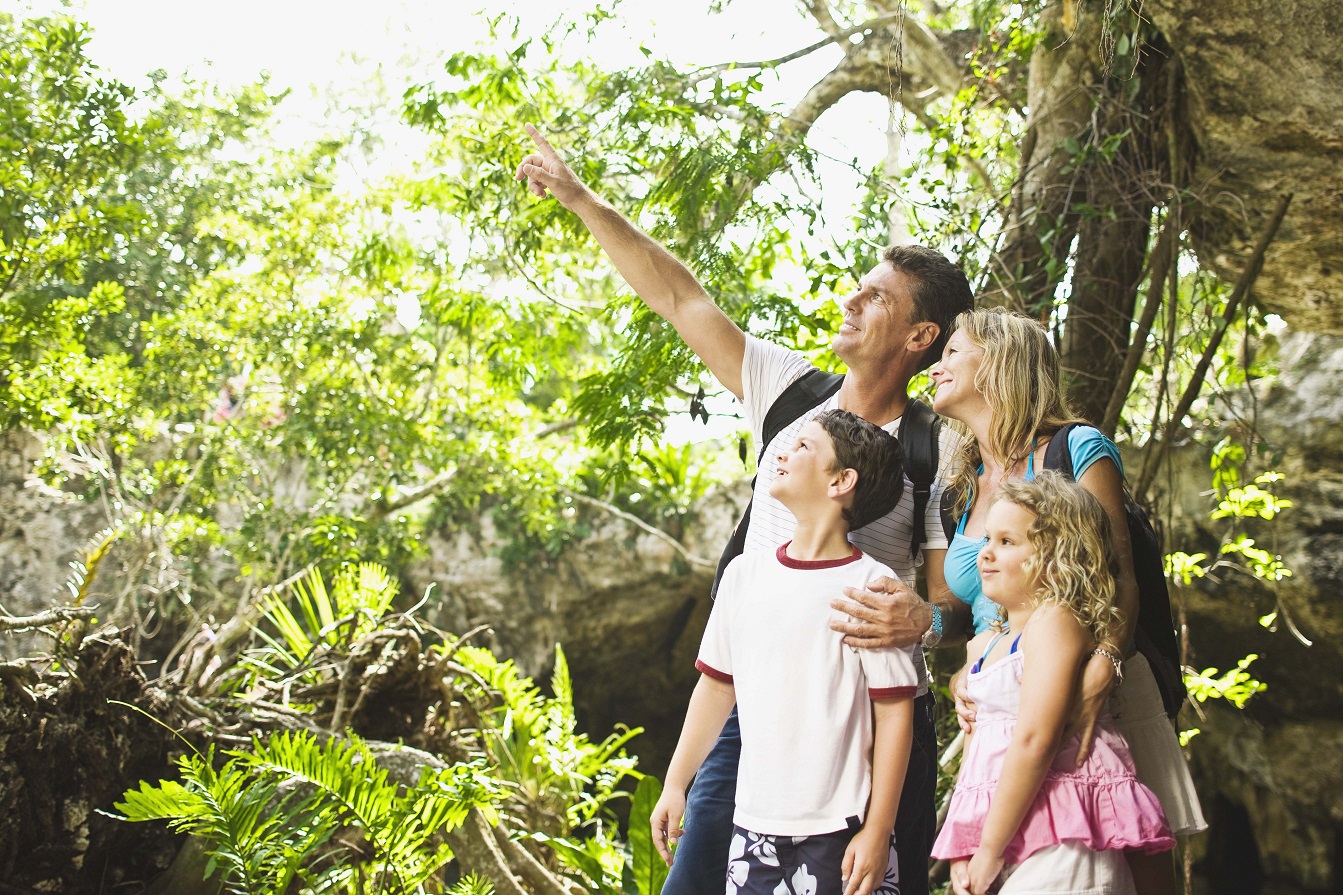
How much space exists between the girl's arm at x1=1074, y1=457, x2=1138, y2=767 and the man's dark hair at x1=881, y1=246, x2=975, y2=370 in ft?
1.66

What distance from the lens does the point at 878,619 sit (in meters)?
1.61

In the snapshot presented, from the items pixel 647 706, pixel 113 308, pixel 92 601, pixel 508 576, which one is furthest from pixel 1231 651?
pixel 92 601

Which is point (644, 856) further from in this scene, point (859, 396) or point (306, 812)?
point (859, 396)

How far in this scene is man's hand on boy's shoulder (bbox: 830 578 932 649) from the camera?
1613 mm

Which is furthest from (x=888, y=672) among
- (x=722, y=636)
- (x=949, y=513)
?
(x=949, y=513)

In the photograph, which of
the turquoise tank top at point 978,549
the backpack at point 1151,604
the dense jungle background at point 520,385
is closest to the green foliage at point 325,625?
the dense jungle background at point 520,385

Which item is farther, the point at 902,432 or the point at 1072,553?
the point at 902,432

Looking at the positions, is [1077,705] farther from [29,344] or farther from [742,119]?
[29,344]

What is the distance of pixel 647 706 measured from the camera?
31.5ft

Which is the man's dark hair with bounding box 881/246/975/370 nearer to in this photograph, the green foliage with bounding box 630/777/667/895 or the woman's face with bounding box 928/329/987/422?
the woman's face with bounding box 928/329/987/422

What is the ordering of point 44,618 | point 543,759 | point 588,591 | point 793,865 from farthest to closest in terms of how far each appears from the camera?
1. point 588,591
2. point 543,759
3. point 44,618
4. point 793,865

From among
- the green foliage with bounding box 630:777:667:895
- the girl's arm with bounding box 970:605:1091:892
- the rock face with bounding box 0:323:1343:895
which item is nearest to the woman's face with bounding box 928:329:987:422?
the girl's arm with bounding box 970:605:1091:892

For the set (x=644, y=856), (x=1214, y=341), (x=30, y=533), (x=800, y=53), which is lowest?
(x=644, y=856)

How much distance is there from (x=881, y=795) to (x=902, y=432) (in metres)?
0.74
